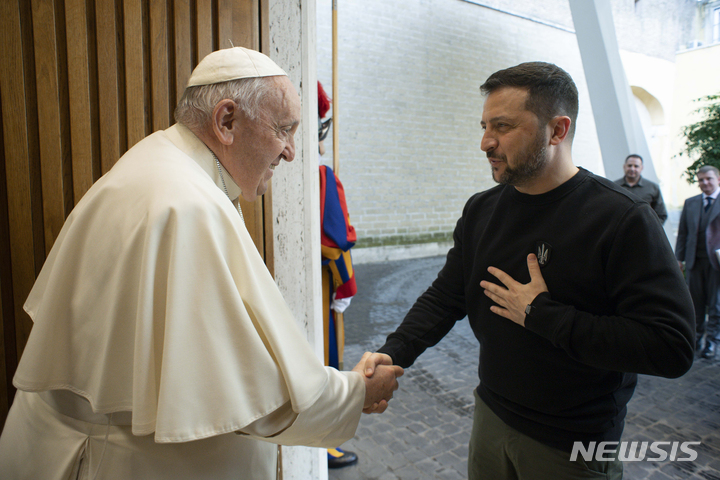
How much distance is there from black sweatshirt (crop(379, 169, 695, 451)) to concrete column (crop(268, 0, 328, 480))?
102 centimetres

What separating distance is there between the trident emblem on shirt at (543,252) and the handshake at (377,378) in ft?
2.05

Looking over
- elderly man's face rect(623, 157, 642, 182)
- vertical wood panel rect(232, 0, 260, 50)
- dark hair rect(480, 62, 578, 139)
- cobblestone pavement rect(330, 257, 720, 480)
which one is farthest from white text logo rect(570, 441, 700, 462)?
elderly man's face rect(623, 157, 642, 182)

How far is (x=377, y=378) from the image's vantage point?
164cm

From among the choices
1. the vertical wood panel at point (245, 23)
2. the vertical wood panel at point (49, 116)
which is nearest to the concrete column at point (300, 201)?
the vertical wood panel at point (245, 23)

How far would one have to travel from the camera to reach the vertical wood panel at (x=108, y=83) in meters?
1.88

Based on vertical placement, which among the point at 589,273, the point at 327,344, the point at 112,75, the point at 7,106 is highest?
the point at 112,75

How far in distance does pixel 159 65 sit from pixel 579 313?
73.9 inches

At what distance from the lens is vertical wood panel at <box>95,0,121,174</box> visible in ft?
6.18

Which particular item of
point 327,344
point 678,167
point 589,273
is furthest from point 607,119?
point 678,167

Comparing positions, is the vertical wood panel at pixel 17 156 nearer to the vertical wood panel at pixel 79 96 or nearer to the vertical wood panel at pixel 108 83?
the vertical wood panel at pixel 79 96

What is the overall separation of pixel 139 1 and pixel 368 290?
255 inches

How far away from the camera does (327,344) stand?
3156 millimetres

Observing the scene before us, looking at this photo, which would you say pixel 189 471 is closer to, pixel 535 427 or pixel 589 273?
pixel 535 427

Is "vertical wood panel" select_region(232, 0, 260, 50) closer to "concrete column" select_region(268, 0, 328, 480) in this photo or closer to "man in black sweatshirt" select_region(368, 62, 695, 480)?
"concrete column" select_region(268, 0, 328, 480)
